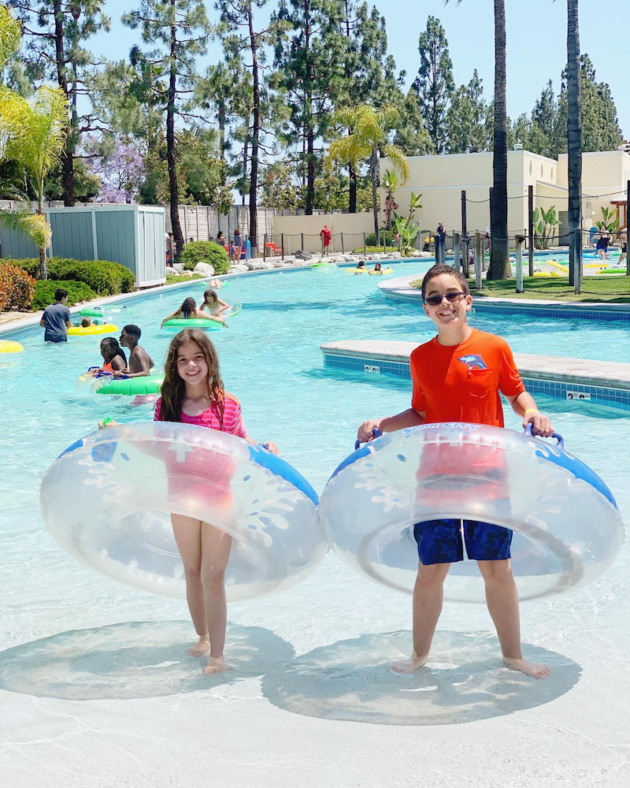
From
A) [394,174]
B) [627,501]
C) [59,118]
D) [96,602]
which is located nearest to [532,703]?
[96,602]

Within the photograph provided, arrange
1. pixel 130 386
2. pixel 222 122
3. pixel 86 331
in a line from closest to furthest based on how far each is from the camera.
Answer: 1. pixel 130 386
2. pixel 86 331
3. pixel 222 122

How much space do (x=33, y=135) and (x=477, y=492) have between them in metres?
18.7

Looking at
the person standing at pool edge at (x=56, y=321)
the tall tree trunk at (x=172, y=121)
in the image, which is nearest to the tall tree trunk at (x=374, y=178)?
the tall tree trunk at (x=172, y=121)

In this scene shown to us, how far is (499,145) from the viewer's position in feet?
73.8

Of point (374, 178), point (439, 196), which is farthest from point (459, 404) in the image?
Answer: point (439, 196)

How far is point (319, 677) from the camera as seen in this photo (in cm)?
368

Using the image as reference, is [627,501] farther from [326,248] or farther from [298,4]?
[298,4]

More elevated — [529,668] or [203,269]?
[203,269]

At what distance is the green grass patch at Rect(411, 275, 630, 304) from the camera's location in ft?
59.4

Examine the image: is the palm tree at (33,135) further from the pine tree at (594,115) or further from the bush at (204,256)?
the pine tree at (594,115)

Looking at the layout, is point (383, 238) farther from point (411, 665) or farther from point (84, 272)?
point (411, 665)

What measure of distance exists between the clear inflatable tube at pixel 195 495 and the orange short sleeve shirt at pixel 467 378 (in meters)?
0.56

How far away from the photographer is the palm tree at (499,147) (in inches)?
866

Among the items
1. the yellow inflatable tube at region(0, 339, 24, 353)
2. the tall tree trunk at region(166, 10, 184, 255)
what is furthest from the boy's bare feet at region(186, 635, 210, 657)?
the tall tree trunk at region(166, 10, 184, 255)
